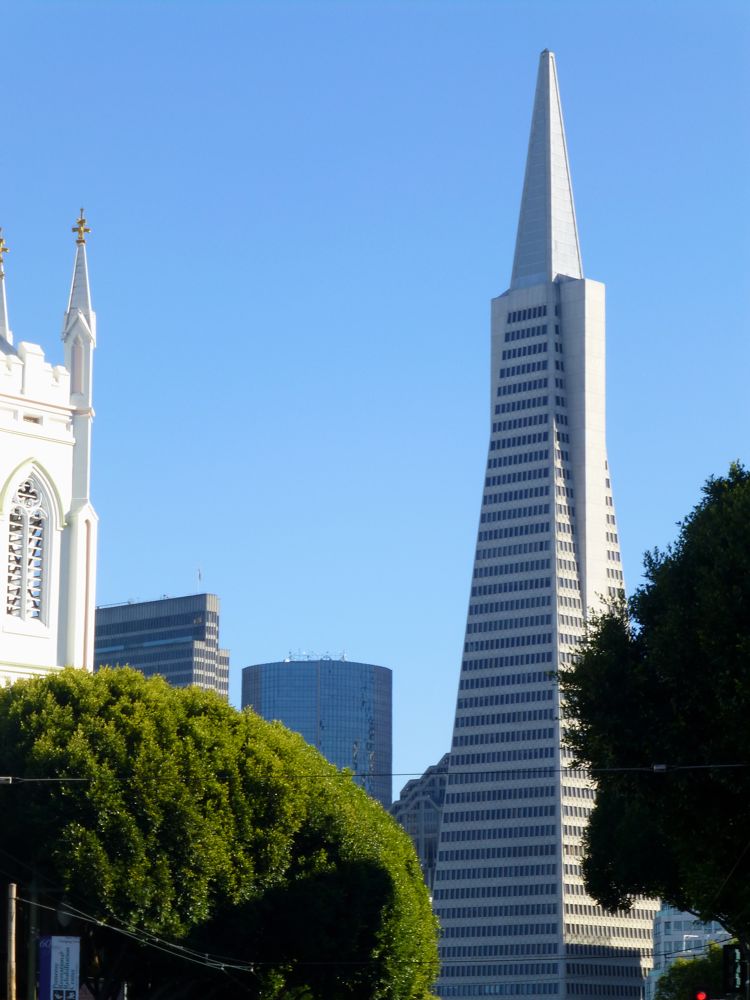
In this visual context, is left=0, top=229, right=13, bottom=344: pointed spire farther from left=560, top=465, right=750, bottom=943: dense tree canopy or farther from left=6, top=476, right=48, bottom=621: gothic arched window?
left=560, top=465, right=750, bottom=943: dense tree canopy

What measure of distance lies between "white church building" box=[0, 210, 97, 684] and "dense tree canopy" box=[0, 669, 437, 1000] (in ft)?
37.5

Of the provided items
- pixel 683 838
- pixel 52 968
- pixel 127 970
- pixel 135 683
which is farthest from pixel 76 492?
pixel 683 838

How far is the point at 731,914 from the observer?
71250 millimetres

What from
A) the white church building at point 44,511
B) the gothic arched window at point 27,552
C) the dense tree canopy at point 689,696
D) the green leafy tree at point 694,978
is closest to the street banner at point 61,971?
the dense tree canopy at point 689,696

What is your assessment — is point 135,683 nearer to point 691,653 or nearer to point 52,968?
point 52,968

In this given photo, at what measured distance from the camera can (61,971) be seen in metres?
65.3

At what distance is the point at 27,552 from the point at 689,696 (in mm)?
36706

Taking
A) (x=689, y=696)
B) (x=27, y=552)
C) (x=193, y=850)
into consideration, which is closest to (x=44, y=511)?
(x=27, y=552)

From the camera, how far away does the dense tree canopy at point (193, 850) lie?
240 ft

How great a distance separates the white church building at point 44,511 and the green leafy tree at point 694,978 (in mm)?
41669

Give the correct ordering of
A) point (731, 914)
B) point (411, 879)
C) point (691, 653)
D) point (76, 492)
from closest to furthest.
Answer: point (691, 653) → point (731, 914) → point (411, 879) → point (76, 492)

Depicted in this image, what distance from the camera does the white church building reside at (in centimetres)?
8900

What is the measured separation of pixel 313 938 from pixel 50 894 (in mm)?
9636

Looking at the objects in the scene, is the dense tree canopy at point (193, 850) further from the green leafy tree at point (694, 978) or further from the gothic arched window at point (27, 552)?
the green leafy tree at point (694, 978)
